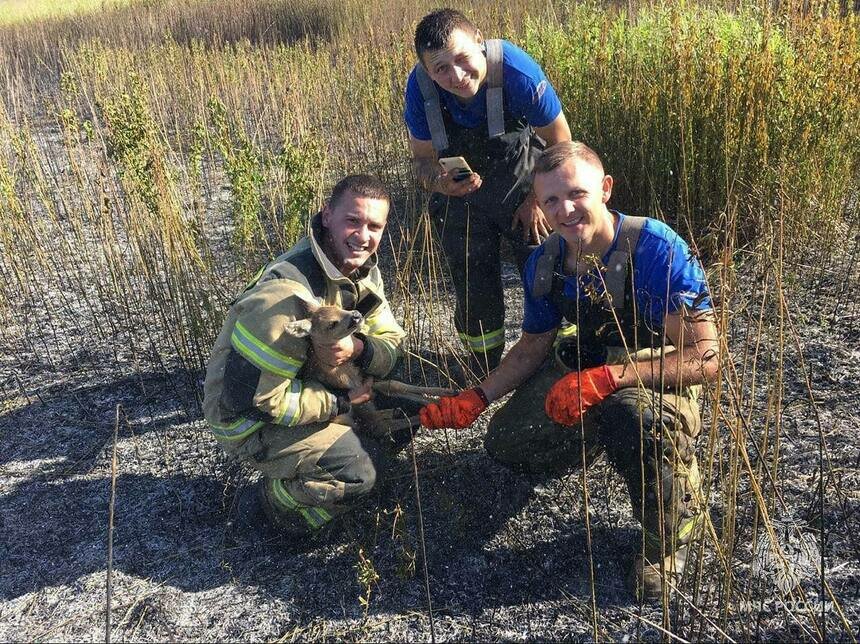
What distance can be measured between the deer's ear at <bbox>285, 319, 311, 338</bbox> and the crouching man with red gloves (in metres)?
0.59

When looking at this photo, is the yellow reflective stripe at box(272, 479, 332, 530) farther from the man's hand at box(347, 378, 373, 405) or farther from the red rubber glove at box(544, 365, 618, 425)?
the red rubber glove at box(544, 365, 618, 425)

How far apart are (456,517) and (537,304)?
86 centimetres

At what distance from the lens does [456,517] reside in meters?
2.66

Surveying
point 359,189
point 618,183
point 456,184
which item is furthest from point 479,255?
point 618,183

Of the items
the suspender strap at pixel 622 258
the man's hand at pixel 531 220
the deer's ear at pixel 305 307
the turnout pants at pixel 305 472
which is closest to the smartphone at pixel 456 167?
the man's hand at pixel 531 220

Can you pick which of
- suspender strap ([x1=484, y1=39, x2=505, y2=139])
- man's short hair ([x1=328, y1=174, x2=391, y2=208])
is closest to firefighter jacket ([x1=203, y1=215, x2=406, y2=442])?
man's short hair ([x1=328, y1=174, x2=391, y2=208])

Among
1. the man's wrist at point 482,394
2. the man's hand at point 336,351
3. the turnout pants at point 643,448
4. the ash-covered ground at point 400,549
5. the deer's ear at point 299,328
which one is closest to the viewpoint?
the turnout pants at point 643,448

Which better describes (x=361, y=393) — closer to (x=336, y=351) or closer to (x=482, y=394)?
(x=336, y=351)

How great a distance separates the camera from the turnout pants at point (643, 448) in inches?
83.0

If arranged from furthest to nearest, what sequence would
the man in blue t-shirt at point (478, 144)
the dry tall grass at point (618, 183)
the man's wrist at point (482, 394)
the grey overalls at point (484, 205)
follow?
the dry tall grass at point (618, 183), the grey overalls at point (484, 205), the man in blue t-shirt at point (478, 144), the man's wrist at point (482, 394)

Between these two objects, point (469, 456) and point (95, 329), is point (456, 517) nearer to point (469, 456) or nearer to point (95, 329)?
point (469, 456)

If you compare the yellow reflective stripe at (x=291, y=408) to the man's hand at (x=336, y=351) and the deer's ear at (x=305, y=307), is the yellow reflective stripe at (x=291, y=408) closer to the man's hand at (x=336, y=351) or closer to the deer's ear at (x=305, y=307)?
the man's hand at (x=336, y=351)

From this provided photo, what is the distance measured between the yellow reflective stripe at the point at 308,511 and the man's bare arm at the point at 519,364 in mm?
750

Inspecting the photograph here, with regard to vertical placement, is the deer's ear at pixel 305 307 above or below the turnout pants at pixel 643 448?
above
